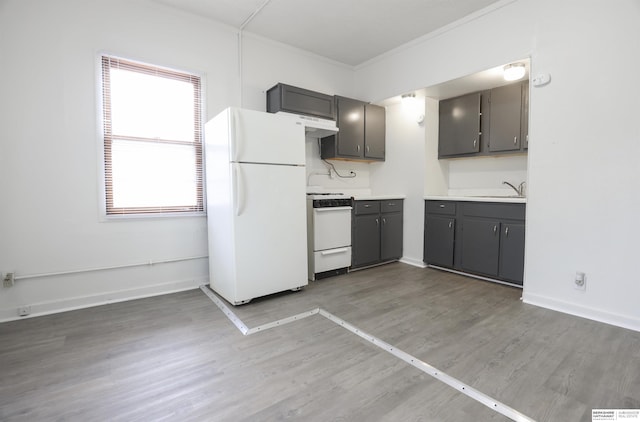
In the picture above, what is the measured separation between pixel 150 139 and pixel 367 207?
2.49 meters

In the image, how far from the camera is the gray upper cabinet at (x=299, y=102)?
3.38 metres

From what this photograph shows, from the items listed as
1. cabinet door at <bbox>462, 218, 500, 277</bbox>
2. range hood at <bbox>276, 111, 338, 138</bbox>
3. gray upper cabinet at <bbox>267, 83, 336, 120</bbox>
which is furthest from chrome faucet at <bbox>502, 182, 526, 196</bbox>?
gray upper cabinet at <bbox>267, 83, 336, 120</bbox>

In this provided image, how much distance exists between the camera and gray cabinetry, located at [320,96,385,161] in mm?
3900

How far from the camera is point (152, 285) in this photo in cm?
290

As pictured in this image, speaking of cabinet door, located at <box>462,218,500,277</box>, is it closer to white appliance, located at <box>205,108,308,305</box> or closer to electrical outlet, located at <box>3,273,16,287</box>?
white appliance, located at <box>205,108,308,305</box>

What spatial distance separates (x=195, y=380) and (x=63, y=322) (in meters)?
1.49

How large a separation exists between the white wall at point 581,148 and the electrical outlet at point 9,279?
4.32m

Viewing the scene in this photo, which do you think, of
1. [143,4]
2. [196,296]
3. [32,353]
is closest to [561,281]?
[196,296]

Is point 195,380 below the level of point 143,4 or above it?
below

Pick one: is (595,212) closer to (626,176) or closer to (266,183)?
(626,176)

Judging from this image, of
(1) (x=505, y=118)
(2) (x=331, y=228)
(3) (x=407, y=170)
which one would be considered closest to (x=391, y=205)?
(3) (x=407, y=170)

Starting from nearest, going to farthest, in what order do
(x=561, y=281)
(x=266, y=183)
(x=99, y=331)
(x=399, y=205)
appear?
(x=99, y=331) → (x=561, y=281) → (x=266, y=183) → (x=399, y=205)

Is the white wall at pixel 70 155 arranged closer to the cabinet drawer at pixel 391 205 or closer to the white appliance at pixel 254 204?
the white appliance at pixel 254 204

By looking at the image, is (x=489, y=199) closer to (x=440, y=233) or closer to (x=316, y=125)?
(x=440, y=233)
